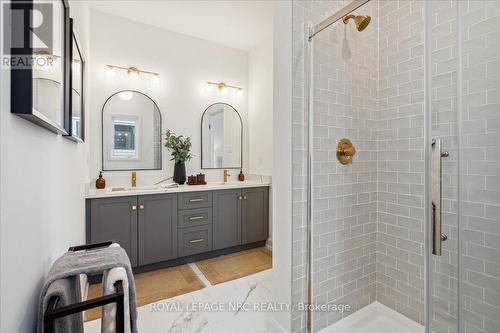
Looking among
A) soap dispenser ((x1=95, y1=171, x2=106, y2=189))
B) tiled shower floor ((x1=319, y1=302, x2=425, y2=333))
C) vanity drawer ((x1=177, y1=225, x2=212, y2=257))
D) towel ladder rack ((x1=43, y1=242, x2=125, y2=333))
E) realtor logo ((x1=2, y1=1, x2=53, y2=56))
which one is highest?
realtor logo ((x1=2, y1=1, x2=53, y2=56))

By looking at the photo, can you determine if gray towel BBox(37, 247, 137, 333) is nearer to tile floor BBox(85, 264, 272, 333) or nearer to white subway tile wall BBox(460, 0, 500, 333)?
tile floor BBox(85, 264, 272, 333)

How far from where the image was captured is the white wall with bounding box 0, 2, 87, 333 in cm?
61

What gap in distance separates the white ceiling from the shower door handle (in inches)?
90.4

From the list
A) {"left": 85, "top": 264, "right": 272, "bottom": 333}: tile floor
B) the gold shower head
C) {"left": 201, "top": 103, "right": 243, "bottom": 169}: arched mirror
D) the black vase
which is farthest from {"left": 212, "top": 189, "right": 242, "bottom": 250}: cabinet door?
the gold shower head

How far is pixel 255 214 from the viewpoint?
3357 millimetres

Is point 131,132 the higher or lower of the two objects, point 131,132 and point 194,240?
the higher

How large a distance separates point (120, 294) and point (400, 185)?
6.41ft

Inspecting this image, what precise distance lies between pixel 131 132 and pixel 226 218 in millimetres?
1573

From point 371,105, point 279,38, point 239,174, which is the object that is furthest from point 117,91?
point 371,105

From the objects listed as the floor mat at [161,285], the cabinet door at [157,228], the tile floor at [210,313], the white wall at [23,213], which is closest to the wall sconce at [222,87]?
the cabinet door at [157,228]

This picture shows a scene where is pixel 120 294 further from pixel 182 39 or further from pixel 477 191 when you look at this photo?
pixel 182 39

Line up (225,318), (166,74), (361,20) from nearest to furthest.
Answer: (361,20), (225,318), (166,74)

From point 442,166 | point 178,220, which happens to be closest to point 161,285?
point 178,220

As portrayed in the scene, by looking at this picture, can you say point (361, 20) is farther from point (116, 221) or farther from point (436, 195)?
point (116, 221)
